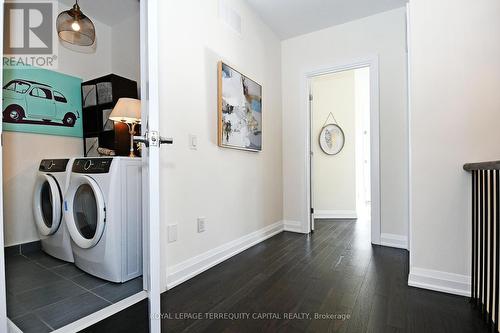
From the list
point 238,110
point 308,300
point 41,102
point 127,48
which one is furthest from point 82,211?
point 127,48

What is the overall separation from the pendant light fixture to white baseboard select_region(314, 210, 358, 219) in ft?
12.2

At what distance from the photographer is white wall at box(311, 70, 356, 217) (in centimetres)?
409

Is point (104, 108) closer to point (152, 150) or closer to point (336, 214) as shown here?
point (152, 150)

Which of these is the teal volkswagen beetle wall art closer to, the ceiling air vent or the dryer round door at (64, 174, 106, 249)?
the dryer round door at (64, 174, 106, 249)

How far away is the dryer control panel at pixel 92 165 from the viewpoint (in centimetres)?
170

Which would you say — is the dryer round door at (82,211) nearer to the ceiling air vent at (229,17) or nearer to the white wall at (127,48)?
the white wall at (127,48)

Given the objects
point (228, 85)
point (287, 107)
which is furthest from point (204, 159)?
point (287, 107)

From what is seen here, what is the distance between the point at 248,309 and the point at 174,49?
175 cm

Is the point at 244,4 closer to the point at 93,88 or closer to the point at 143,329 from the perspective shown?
the point at 93,88

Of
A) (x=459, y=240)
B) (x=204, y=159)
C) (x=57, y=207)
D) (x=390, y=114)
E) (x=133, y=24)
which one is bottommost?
(x=459, y=240)

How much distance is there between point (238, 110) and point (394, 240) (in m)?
2.10

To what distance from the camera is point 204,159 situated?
2.02 meters

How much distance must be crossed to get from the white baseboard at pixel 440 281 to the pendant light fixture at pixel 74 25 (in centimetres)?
306

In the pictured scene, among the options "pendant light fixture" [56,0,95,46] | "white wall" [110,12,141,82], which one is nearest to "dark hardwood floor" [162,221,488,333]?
"pendant light fixture" [56,0,95,46]
